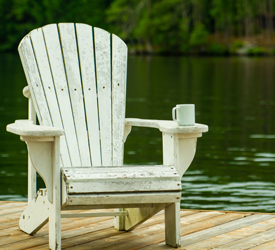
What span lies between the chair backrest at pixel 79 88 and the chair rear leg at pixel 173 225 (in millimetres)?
457

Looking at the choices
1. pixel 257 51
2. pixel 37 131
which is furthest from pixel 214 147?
pixel 257 51

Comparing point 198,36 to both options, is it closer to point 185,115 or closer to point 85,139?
point 85,139

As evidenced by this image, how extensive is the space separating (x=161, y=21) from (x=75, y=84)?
5006 centimetres

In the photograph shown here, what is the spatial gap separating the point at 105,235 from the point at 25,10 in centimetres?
5414

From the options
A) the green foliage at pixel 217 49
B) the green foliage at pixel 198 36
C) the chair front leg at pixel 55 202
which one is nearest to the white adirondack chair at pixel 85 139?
the chair front leg at pixel 55 202

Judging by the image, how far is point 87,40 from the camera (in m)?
3.20

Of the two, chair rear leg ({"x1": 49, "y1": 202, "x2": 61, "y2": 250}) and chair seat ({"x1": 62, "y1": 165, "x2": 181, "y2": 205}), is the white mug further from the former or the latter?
chair rear leg ({"x1": 49, "y1": 202, "x2": 61, "y2": 250})

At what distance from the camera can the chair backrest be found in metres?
3.01

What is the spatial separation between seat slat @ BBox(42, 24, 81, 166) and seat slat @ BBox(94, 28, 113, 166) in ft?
0.55

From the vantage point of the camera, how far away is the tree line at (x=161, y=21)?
1956 inches

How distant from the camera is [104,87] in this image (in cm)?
318

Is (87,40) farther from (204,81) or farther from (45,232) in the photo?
(204,81)

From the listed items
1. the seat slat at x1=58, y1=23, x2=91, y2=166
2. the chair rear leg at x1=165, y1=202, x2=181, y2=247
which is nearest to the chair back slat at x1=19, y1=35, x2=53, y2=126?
the seat slat at x1=58, y1=23, x2=91, y2=166

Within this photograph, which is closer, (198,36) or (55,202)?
(55,202)
